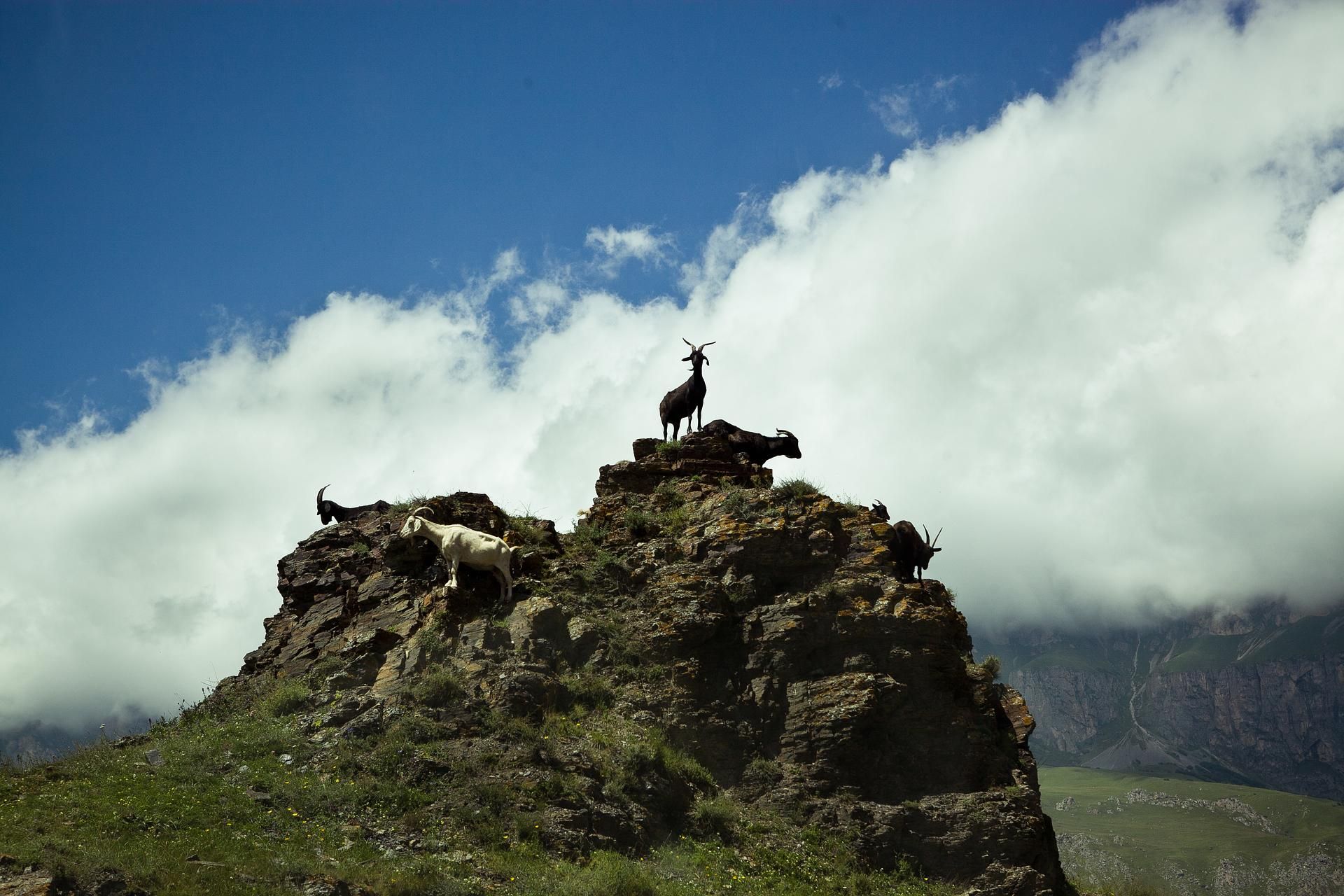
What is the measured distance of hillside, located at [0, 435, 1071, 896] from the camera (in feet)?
64.9

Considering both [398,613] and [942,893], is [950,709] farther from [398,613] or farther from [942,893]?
[398,613]

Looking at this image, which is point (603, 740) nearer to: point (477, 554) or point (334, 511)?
point (477, 554)

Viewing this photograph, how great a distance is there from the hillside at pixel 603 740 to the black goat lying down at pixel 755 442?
2.33m

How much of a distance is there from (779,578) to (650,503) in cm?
531

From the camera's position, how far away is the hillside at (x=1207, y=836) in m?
121

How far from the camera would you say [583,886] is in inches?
754

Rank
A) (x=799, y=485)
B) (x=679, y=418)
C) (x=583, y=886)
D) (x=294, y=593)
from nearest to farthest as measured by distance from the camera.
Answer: (x=583, y=886) → (x=799, y=485) → (x=294, y=593) → (x=679, y=418)

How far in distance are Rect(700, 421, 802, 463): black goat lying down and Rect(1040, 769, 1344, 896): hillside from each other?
79.1 metres

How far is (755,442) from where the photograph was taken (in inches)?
1355

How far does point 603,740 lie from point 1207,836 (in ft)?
490

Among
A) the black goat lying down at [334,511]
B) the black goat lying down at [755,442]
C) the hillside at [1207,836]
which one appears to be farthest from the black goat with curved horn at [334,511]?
the hillside at [1207,836]

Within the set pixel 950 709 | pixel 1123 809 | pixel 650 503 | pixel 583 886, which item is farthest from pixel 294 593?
pixel 1123 809

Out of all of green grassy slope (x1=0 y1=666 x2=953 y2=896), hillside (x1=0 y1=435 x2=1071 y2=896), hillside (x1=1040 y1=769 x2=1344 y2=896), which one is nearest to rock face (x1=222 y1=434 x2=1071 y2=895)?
hillside (x1=0 y1=435 x2=1071 y2=896)

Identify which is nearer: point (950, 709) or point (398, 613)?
point (950, 709)
